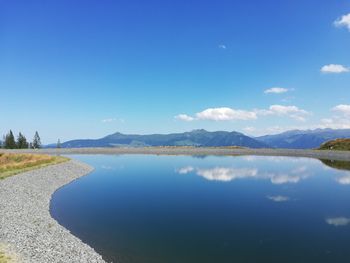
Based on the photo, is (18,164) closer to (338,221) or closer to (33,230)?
(33,230)

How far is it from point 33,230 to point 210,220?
18.3 meters

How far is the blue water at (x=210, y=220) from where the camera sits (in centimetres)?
2466

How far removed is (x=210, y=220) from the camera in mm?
34906

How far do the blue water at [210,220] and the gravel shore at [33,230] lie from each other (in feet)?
5.80

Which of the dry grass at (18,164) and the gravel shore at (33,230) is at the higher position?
the dry grass at (18,164)

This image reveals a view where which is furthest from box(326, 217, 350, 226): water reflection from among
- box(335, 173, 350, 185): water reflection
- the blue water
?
box(335, 173, 350, 185): water reflection

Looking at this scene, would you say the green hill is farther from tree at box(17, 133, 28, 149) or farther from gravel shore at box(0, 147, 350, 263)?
tree at box(17, 133, 28, 149)

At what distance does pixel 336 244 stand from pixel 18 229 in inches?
1080

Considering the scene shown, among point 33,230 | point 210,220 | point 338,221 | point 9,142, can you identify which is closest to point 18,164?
point 33,230

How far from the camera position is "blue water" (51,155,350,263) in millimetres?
24661

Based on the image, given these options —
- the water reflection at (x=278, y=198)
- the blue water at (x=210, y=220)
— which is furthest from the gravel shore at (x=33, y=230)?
the water reflection at (x=278, y=198)

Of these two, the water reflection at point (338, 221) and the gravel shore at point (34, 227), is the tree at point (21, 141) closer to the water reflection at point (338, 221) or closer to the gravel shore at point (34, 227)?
the gravel shore at point (34, 227)

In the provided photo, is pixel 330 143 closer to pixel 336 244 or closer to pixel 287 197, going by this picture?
pixel 287 197

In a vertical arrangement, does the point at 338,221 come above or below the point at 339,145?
below
